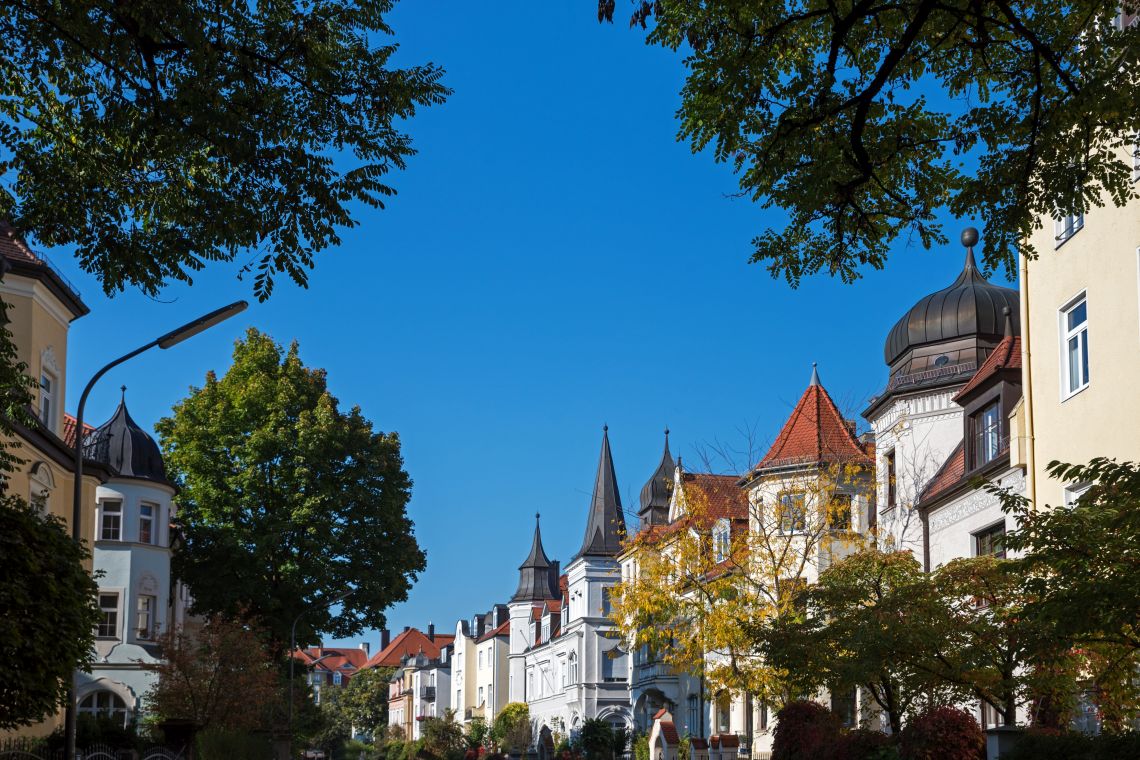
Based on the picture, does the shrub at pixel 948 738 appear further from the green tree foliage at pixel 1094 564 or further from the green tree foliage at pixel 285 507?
the green tree foliage at pixel 285 507

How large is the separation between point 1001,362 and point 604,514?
53882 mm

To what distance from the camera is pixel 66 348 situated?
30484 millimetres

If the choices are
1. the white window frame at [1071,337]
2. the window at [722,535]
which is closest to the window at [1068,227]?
the white window frame at [1071,337]

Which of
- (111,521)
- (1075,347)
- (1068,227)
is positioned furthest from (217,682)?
(1068,227)

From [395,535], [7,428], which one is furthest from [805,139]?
[395,535]

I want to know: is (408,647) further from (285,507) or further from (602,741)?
(285,507)

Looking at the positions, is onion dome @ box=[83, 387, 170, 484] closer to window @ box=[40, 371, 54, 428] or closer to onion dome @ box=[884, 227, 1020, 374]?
window @ box=[40, 371, 54, 428]

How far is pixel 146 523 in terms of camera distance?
42.6m

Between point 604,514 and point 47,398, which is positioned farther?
point 604,514

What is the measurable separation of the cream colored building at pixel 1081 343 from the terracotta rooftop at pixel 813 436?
1955 centimetres

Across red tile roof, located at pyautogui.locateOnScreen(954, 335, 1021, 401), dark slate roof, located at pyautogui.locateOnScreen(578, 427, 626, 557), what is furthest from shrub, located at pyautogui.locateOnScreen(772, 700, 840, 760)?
dark slate roof, located at pyautogui.locateOnScreen(578, 427, 626, 557)

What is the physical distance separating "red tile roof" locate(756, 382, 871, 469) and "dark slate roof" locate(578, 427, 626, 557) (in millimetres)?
32241

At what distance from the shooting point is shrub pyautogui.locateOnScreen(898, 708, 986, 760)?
17938 millimetres

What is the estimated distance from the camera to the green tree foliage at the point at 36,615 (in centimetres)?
1206
